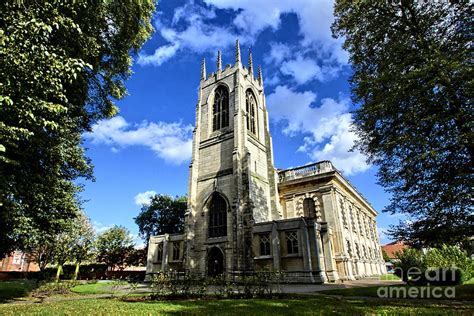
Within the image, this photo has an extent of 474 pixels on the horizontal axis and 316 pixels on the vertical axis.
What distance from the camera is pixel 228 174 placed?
25.9 metres

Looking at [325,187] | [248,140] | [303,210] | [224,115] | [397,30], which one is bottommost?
[303,210]

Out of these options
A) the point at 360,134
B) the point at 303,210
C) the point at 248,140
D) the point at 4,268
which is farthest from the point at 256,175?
the point at 4,268

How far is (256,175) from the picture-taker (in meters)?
26.5

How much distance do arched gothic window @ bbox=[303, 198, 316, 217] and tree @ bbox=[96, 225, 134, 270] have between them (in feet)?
96.9

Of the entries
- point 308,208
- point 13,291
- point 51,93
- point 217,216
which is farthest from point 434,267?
point 13,291

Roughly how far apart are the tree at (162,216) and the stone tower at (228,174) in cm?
1628

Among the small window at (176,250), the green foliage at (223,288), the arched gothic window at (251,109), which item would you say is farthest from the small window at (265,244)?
the arched gothic window at (251,109)

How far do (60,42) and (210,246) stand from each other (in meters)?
19.0

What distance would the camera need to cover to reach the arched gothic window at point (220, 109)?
2960cm

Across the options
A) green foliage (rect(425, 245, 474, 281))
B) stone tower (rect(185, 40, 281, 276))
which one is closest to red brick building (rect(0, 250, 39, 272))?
stone tower (rect(185, 40, 281, 276))

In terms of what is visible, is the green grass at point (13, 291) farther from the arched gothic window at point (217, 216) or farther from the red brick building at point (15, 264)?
the red brick building at point (15, 264)

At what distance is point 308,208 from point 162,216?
80.9 feet

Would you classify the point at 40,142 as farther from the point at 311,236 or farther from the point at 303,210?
the point at 303,210

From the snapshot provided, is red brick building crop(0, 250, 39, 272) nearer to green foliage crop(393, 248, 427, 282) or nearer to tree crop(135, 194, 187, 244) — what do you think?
tree crop(135, 194, 187, 244)
